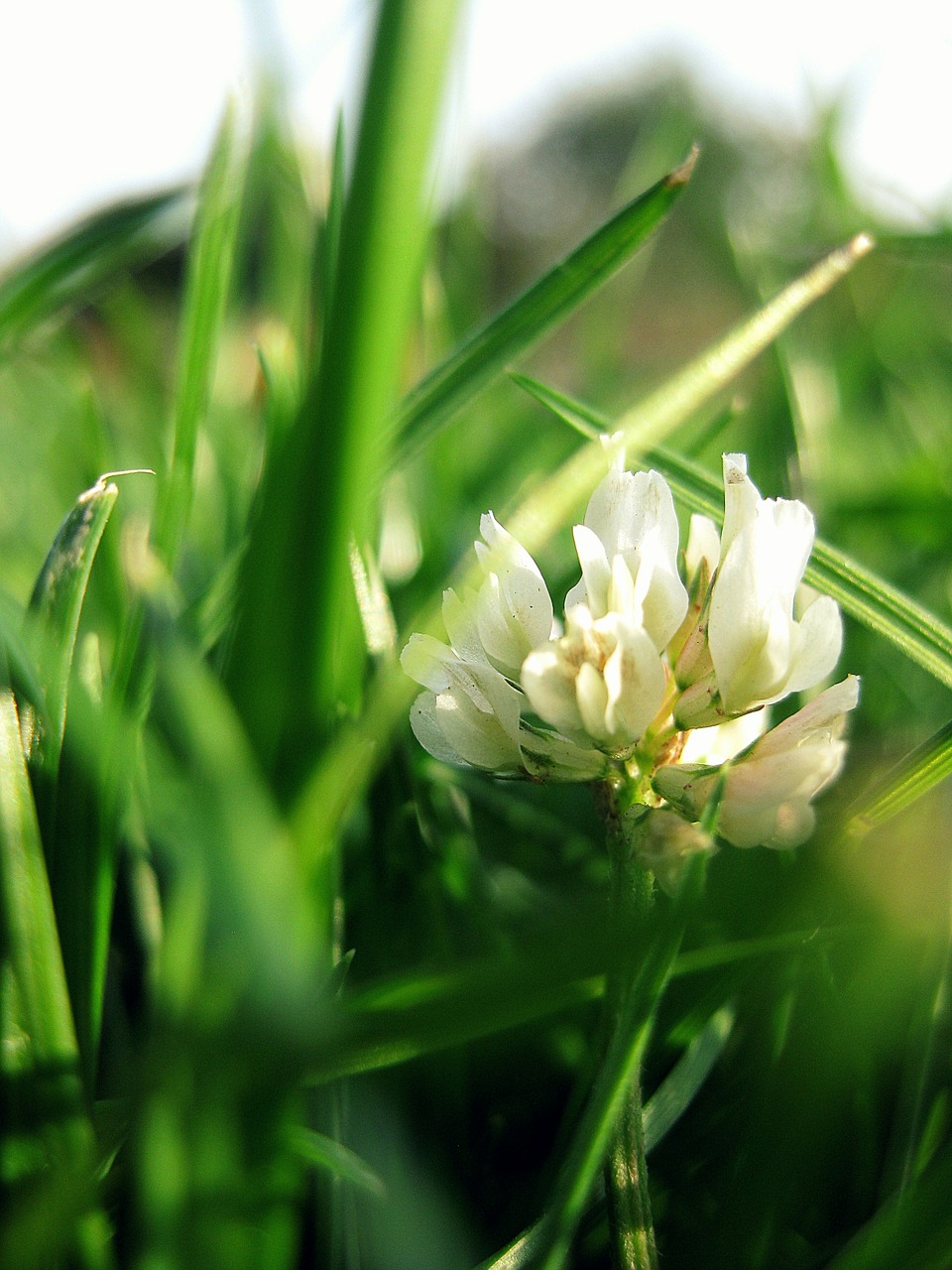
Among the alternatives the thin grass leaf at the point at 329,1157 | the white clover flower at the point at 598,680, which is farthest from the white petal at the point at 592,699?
the thin grass leaf at the point at 329,1157

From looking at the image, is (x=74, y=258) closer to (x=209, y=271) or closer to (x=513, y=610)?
(x=209, y=271)

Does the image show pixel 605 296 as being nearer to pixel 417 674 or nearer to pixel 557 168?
pixel 417 674

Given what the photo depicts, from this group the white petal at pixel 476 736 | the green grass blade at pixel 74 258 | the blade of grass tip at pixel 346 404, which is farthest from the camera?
the green grass blade at pixel 74 258

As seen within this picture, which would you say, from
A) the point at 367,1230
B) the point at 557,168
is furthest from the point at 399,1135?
the point at 557,168

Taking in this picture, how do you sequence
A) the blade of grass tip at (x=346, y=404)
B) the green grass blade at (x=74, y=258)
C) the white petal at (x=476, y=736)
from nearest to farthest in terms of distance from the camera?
the blade of grass tip at (x=346, y=404)
the white petal at (x=476, y=736)
the green grass blade at (x=74, y=258)

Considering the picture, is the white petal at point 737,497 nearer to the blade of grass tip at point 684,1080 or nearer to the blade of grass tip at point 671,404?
the blade of grass tip at point 671,404

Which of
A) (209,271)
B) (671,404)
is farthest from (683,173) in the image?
(209,271)
